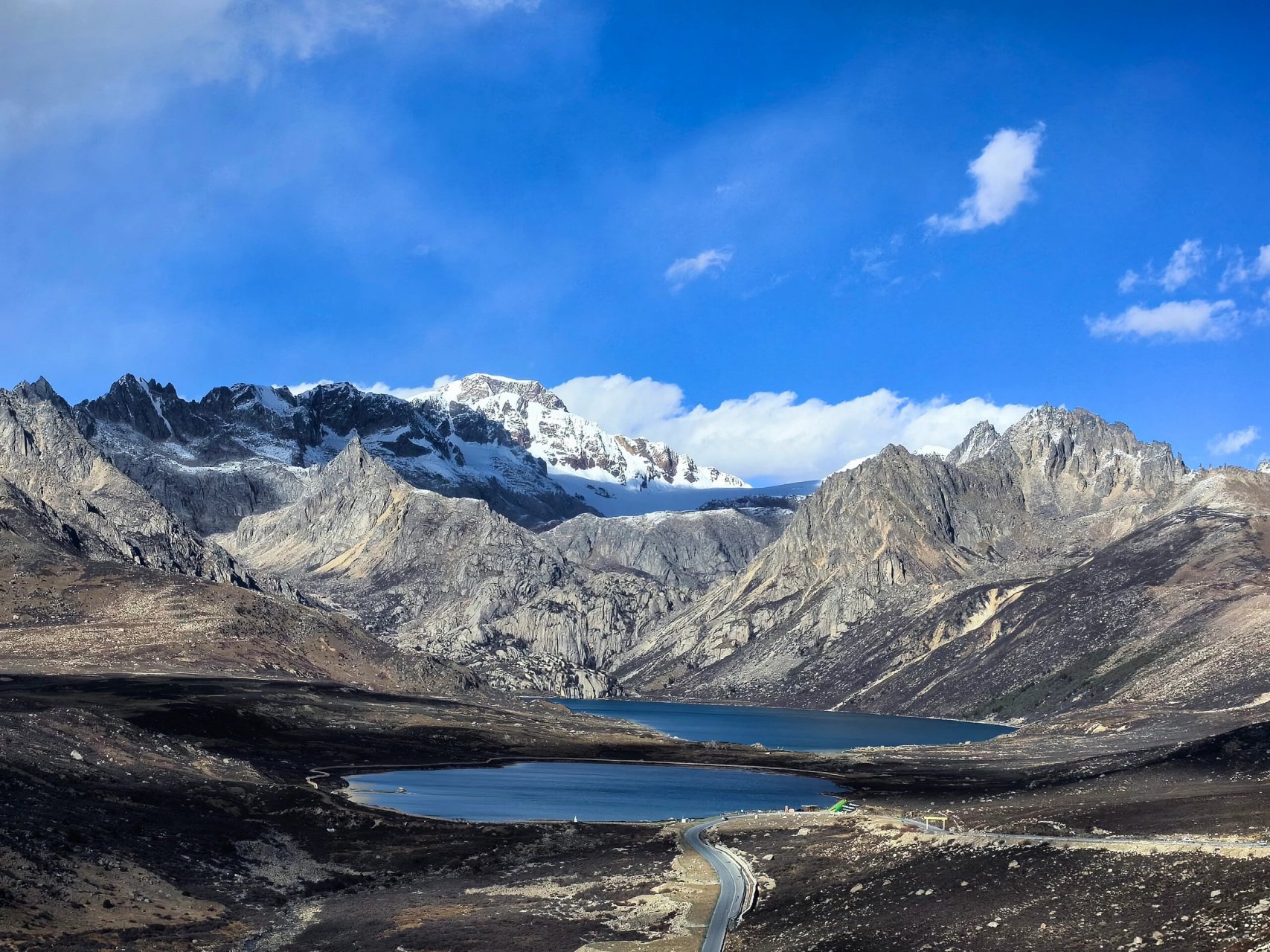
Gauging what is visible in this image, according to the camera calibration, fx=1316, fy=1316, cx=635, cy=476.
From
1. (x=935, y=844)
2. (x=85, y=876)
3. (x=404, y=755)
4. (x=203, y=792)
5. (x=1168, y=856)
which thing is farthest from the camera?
(x=404, y=755)

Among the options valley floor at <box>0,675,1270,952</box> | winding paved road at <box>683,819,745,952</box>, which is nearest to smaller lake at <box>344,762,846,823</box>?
valley floor at <box>0,675,1270,952</box>

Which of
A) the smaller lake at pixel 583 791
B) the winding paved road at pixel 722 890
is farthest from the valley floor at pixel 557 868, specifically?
the smaller lake at pixel 583 791

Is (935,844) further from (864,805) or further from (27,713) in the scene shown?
(27,713)

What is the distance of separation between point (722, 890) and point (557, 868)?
46.8 ft

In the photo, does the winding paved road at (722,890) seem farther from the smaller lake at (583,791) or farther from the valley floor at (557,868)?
the smaller lake at (583,791)

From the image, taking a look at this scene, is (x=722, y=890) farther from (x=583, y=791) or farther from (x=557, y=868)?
(x=583, y=791)

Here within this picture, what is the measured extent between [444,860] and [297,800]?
75.2 ft

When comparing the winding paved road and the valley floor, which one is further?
the winding paved road

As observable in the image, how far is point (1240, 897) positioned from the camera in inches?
1919

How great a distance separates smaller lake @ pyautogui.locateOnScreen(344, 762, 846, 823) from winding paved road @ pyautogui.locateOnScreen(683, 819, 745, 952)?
64.8 ft

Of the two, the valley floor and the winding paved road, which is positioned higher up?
the valley floor

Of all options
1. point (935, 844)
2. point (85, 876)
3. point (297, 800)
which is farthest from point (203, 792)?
point (935, 844)

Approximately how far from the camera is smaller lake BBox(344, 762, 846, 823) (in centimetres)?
11938

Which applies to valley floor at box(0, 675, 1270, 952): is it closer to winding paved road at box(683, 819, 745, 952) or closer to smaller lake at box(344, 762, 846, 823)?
winding paved road at box(683, 819, 745, 952)
